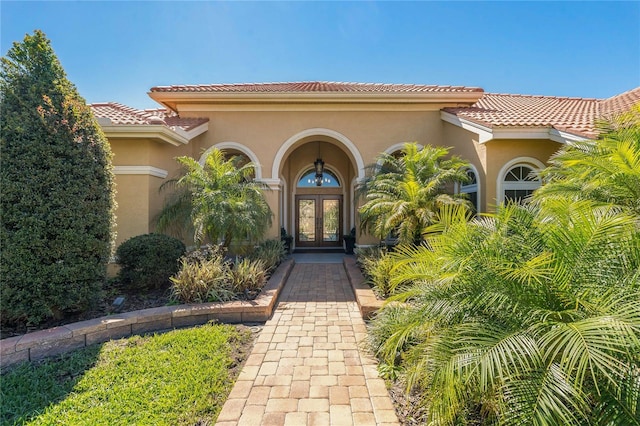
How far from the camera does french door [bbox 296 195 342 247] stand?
52.0 ft

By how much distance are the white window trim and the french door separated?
8.11 meters

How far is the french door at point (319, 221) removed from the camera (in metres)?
15.8

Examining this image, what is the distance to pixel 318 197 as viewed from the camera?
15836 millimetres

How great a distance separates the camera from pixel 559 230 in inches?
103

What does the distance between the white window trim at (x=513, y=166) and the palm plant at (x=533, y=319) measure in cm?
640

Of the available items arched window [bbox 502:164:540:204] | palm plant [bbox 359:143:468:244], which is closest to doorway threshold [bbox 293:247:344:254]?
palm plant [bbox 359:143:468:244]

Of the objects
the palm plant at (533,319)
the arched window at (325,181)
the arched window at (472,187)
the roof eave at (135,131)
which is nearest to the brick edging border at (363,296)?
the palm plant at (533,319)

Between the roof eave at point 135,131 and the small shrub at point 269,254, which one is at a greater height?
the roof eave at point 135,131

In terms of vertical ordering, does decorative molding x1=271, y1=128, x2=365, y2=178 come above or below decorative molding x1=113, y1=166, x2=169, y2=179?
above

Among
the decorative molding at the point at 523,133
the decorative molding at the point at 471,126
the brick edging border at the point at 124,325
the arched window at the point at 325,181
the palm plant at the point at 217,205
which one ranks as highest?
the decorative molding at the point at 471,126

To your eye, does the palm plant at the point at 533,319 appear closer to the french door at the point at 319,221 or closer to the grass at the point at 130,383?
the grass at the point at 130,383

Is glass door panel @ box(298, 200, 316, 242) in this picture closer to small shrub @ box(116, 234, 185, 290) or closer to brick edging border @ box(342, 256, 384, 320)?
brick edging border @ box(342, 256, 384, 320)

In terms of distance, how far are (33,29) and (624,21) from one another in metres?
14.5

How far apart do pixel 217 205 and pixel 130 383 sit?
4670mm
